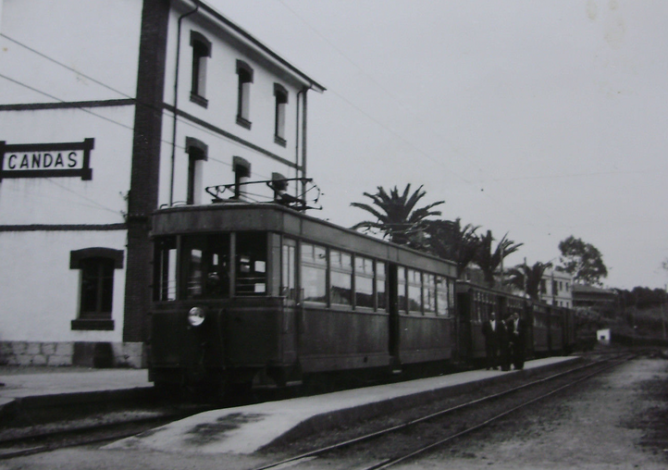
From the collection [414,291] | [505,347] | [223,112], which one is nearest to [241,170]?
[223,112]

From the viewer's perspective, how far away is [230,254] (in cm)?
1110

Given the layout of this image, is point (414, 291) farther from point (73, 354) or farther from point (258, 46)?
point (258, 46)

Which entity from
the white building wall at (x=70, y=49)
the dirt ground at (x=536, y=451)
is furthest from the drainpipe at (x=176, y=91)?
the dirt ground at (x=536, y=451)

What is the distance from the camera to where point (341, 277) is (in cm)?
1302

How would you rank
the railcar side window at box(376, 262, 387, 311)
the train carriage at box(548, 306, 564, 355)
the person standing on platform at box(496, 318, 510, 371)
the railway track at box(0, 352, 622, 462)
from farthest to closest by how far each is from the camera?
1. the train carriage at box(548, 306, 564, 355)
2. the person standing on platform at box(496, 318, 510, 371)
3. the railcar side window at box(376, 262, 387, 311)
4. the railway track at box(0, 352, 622, 462)

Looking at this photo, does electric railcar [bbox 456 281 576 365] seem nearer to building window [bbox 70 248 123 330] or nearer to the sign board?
building window [bbox 70 248 123 330]

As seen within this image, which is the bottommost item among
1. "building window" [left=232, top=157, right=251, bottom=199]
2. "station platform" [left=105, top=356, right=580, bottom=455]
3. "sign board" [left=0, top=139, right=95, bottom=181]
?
"station platform" [left=105, top=356, right=580, bottom=455]

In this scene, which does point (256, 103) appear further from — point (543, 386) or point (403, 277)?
point (543, 386)

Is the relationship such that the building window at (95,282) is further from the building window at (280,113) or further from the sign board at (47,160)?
the building window at (280,113)

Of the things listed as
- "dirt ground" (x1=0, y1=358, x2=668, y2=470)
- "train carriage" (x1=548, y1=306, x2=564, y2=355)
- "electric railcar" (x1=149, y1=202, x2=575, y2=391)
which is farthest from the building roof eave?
"train carriage" (x1=548, y1=306, x2=564, y2=355)

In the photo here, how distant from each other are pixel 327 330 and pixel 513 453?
5.05m

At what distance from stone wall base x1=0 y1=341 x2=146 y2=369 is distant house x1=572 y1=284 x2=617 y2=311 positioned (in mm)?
97132

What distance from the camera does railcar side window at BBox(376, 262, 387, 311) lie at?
14664 millimetres

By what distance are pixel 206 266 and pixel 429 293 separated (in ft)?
25.7
